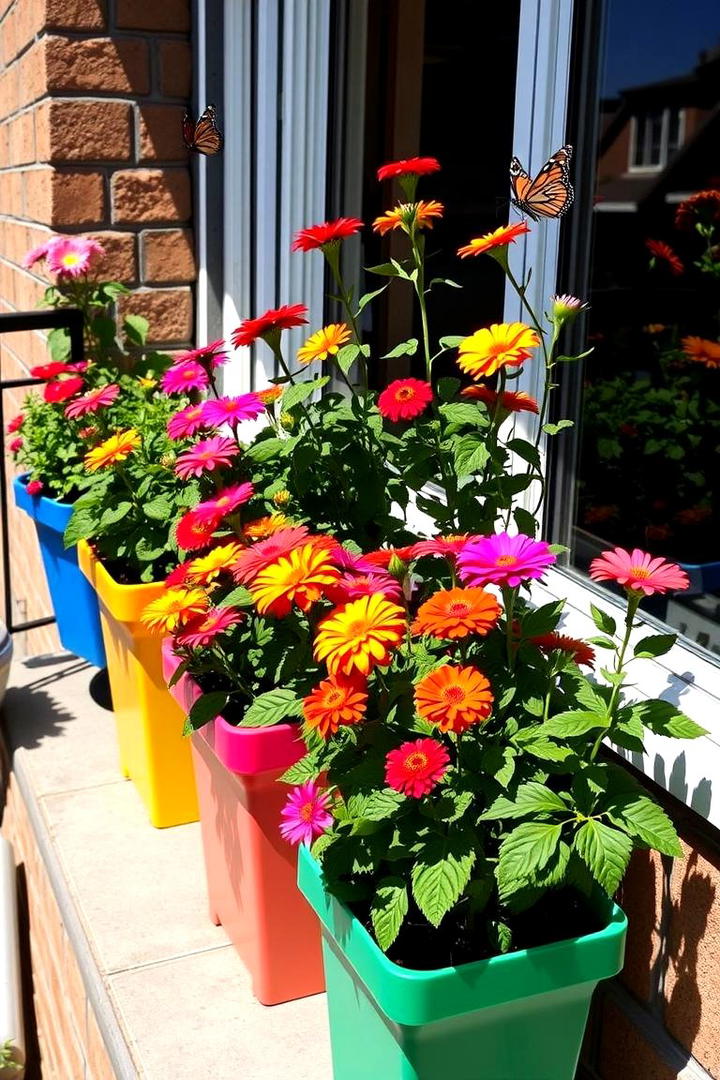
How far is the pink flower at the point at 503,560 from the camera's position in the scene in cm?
98

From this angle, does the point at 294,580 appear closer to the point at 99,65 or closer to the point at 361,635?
the point at 361,635

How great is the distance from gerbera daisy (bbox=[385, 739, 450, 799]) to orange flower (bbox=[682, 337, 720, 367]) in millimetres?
2123

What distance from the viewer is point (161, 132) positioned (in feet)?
7.88

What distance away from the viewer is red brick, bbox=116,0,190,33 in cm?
233

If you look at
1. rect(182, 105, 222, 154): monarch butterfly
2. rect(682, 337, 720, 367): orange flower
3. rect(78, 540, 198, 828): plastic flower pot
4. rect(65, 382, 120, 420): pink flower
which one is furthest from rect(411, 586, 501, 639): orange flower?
rect(682, 337, 720, 367): orange flower

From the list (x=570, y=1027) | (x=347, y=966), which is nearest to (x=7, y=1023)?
(x=347, y=966)

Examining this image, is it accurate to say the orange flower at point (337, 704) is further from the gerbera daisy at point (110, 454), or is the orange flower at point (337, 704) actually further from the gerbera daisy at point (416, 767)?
the gerbera daisy at point (110, 454)

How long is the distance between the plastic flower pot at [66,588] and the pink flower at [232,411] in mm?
862

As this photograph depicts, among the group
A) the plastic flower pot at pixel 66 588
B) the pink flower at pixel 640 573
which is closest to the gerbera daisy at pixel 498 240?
the pink flower at pixel 640 573

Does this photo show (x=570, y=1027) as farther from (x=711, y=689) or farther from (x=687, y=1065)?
(x=711, y=689)

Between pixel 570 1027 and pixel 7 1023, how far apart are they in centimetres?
135

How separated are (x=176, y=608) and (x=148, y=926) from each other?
0.65m

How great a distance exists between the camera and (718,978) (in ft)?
3.77

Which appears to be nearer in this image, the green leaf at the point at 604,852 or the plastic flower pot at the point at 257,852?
the green leaf at the point at 604,852
